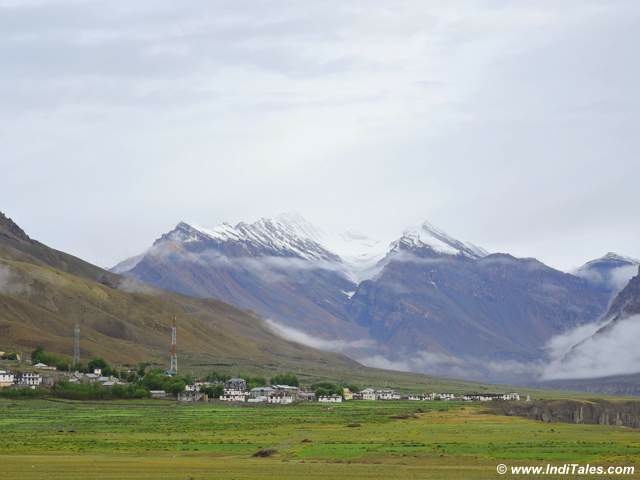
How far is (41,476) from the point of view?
8969 centimetres

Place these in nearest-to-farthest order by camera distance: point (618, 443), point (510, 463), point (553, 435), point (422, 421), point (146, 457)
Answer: point (510, 463), point (146, 457), point (618, 443), point (553, 435), point (422, 421)

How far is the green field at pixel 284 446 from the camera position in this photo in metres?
94.5

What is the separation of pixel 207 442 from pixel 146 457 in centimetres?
1627

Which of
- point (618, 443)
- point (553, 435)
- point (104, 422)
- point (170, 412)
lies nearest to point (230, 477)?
point (618, 443)

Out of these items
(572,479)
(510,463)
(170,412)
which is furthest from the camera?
(170,412)

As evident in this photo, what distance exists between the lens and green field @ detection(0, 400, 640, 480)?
310ft

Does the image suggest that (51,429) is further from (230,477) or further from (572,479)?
(572,479)

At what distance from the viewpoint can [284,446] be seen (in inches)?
4651

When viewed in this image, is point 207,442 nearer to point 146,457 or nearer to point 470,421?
point 146,457

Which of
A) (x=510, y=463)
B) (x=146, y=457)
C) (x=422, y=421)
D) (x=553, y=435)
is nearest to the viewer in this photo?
(x=510, y=463)

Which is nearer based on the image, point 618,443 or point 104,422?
point 618,443

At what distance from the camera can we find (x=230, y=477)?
294ft

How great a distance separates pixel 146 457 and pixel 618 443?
44449mm

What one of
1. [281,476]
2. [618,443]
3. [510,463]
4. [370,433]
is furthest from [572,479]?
[370,433]
